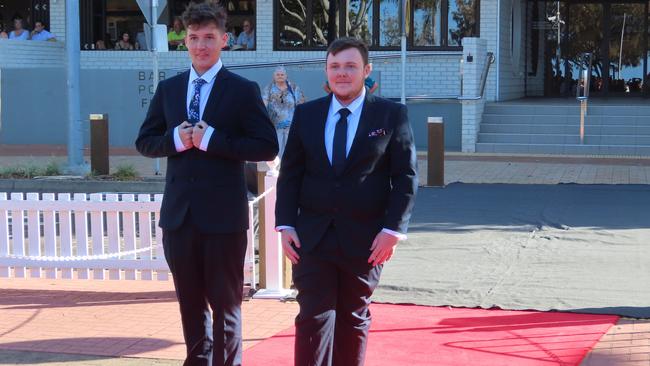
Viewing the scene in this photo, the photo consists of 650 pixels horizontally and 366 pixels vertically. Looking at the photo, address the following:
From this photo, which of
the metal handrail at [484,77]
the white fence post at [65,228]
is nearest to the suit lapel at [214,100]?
the white fence post at [65,228]

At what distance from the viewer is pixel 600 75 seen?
24953 mm

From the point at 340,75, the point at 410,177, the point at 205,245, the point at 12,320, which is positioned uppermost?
the point at 340,75

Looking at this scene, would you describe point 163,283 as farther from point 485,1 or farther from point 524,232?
point 485,1

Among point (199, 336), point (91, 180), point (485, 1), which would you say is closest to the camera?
point (199, 336)

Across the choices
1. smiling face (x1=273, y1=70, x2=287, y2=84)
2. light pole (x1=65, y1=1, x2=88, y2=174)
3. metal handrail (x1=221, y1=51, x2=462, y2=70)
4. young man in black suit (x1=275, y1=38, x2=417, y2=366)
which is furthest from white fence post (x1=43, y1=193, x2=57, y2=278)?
metal handrail (x1=221, y1=51, x2=462, y2=70)

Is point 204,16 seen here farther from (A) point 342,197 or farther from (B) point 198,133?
(A) point 342,197

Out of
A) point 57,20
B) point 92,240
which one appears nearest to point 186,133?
point 92,240

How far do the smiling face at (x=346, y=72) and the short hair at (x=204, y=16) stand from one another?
22.1 inches

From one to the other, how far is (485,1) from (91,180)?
11.3 meters

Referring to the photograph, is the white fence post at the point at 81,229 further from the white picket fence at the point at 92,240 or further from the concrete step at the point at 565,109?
the concrete step at the point at 565,109

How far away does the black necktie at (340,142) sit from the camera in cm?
430

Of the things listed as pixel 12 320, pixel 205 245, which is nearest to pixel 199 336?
pixel 205 245

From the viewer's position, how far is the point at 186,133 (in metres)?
4.36

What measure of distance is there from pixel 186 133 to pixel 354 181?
0.81 meters
